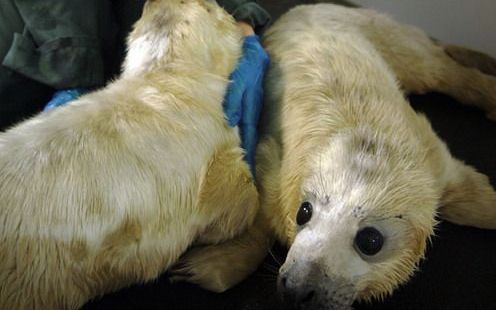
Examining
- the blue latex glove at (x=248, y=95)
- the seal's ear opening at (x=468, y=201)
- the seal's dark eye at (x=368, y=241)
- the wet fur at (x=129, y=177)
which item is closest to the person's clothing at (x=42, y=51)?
the wet fur at (x=129, y=177)

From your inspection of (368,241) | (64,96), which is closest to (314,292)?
(368,241)

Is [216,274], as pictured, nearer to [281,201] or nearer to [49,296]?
[281,201]

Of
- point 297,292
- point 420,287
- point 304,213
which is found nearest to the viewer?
point 297,292

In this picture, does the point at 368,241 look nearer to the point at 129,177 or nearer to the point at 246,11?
the point at 129,177

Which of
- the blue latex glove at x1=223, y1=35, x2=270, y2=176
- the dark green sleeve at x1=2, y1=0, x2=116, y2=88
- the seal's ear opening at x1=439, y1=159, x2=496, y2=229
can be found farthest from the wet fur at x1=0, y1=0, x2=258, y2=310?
the seal's ear opening at x1=439, y1=159, x2=496, y2=229

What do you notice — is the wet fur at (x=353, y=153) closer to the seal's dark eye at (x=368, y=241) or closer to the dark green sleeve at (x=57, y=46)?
the seal's dark eye at (x=368, y=241)

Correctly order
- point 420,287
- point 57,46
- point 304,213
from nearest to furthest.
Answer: point 304,213, point 420,287, point 57,46

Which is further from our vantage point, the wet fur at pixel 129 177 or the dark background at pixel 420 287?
the dark background at pixel 420 287

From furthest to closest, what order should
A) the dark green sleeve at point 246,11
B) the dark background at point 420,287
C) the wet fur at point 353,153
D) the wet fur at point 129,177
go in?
the dark green sleeve at point 246,11 → the dark background at point 420,287 → the wet fur at point 353,153 → the wet fur at point 129,177

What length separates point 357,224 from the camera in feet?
3.18

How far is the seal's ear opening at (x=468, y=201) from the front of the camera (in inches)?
48.3

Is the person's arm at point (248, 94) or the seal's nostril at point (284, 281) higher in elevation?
the person's arm at point (248, 94)

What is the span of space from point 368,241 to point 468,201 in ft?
1.29

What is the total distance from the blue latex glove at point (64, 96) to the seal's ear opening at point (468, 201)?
0.89 metres
